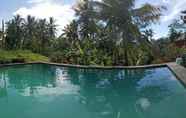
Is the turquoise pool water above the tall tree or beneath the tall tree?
beneath

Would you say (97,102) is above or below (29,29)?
below

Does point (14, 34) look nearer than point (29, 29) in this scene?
Yes

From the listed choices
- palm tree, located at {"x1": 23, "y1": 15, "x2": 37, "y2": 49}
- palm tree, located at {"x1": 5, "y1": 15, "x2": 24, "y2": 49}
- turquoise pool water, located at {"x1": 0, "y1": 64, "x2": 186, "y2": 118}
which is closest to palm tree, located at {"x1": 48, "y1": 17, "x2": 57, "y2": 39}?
palm tree, located at {"x1": 23, "y1": 15, "x2": 37, "y2": 49}

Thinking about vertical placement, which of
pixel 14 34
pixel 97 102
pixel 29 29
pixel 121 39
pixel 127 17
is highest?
pixel 29 29

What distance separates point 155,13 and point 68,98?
10.9 m

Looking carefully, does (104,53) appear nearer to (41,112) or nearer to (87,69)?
(87,69)

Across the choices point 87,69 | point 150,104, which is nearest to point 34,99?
point 150,104

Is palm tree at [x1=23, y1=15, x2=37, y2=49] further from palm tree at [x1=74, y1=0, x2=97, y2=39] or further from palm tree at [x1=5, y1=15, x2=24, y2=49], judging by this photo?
palm tree at [x1=74, y1=0, x2=97, y2=39]

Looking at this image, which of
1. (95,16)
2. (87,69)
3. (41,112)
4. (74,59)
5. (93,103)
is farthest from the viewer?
(74,59)

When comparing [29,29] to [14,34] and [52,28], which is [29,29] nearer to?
[14,34]

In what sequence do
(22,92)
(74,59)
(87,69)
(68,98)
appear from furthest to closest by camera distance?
(74,59), (87,69), (22,92), (68,98)

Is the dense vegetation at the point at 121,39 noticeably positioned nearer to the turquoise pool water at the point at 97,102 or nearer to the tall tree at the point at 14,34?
the turquoise pool water at the point at 97,102

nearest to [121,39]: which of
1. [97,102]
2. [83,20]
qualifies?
[83,20]

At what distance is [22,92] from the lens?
33.8 ft
